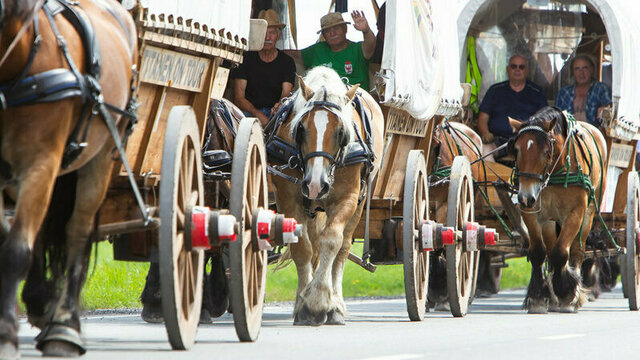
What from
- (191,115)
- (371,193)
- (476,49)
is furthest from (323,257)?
(476,49)

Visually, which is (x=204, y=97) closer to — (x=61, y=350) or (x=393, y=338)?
(x=393, y=338)

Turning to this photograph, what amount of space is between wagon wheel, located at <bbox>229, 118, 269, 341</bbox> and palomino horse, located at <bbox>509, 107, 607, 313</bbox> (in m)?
4.30

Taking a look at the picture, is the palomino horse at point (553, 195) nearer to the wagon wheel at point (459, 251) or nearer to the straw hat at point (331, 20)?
the wagon wheel at point (459, 251)

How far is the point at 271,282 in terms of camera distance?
53.1 ft

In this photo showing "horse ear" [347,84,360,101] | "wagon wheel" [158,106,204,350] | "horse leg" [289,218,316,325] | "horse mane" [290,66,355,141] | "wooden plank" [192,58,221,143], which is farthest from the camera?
"horse leg" [289,218,316,325]

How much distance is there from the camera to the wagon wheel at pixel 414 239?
8.74 meters

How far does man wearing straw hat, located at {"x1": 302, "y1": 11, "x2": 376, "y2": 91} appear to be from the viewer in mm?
10492

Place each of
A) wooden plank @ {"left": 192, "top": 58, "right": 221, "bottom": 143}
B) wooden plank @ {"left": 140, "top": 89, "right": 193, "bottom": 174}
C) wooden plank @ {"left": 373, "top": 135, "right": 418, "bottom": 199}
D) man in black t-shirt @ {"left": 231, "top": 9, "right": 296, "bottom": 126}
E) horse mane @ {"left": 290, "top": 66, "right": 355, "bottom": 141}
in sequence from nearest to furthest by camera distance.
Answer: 1. wooden plank @ {"left": 140, "top": 89, "right": 193, "bottom": 174}
2. wooden plank @ {"left": 192, "top": 58, "right": 221, "bottom": 143}
3. horse mane @ {"left": 290, "top": 66, "right": 355, "bottom": 141}
4. man in black t-shirt @ {"left": 231, "top": 9, "right": 296, "bottom": 126}
5. wooden plank @ {"left": 373, "top": 135, "right": 418, "bottom": 199}

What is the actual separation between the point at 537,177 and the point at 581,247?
1.55 meters

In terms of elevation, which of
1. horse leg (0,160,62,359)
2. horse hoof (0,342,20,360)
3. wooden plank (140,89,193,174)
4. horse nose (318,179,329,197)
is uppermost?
wooden plank (140,89,193,174)

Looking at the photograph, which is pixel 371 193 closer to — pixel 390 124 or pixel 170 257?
pixel 390 124

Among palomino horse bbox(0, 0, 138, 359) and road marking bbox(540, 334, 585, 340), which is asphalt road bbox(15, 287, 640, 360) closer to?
road marking bbox(540, 334, 585, 340)

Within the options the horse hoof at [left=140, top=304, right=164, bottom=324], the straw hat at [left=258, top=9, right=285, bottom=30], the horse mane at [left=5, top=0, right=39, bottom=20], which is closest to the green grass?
the horse hoof at [left=140, top=304, right=164, bottom=324]

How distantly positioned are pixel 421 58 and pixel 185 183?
4574mm
